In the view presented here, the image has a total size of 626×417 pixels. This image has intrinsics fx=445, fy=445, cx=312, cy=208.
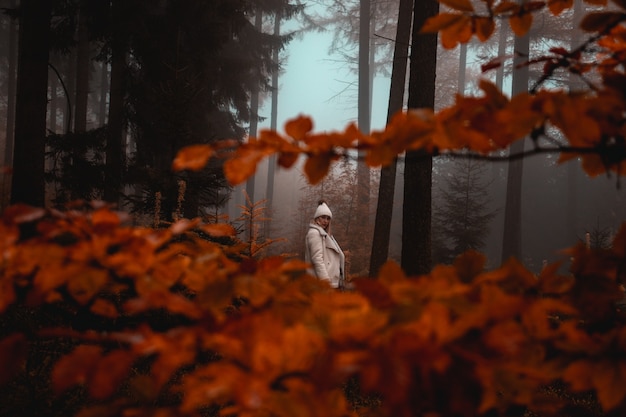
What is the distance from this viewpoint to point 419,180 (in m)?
4.69

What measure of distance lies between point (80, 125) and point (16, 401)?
469 inches

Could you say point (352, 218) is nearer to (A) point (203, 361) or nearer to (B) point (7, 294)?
(A) point (203, 361)

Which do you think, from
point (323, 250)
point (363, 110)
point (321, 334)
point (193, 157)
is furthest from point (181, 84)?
point (363, 110)

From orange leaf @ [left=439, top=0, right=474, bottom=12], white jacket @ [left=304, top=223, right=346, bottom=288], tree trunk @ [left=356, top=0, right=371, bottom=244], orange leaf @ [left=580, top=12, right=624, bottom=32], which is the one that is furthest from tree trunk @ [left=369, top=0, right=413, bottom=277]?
orange leaf @ [left=439, top=0, right=474, bottom=12]

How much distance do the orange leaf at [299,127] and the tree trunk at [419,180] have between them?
3926 millimetres

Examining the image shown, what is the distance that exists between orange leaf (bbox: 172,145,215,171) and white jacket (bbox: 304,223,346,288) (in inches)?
179

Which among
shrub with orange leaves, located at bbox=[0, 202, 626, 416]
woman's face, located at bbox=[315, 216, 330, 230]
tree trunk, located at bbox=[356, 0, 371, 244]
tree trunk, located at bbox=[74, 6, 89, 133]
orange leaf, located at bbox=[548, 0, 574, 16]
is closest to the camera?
shrub with orange leaves, located at bbox=[0, 202, 626, 416]

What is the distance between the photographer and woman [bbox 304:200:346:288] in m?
5.53

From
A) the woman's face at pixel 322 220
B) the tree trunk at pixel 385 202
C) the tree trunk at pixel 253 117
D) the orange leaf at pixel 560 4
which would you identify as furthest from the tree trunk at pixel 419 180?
the tree trunk at pixel 253 117

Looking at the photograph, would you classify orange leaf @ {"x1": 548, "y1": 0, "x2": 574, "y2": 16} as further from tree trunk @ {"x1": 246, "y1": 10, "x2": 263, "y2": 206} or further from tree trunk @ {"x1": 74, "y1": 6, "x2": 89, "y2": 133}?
tree trunk @ {"x1": 246, "y1": 10, "x2": 263, "y2": 206}

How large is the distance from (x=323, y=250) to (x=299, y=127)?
488 cm

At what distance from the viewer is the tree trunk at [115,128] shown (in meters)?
9.66

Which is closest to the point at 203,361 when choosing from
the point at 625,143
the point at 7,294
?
the point at 7,294

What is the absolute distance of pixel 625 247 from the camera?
97cm
